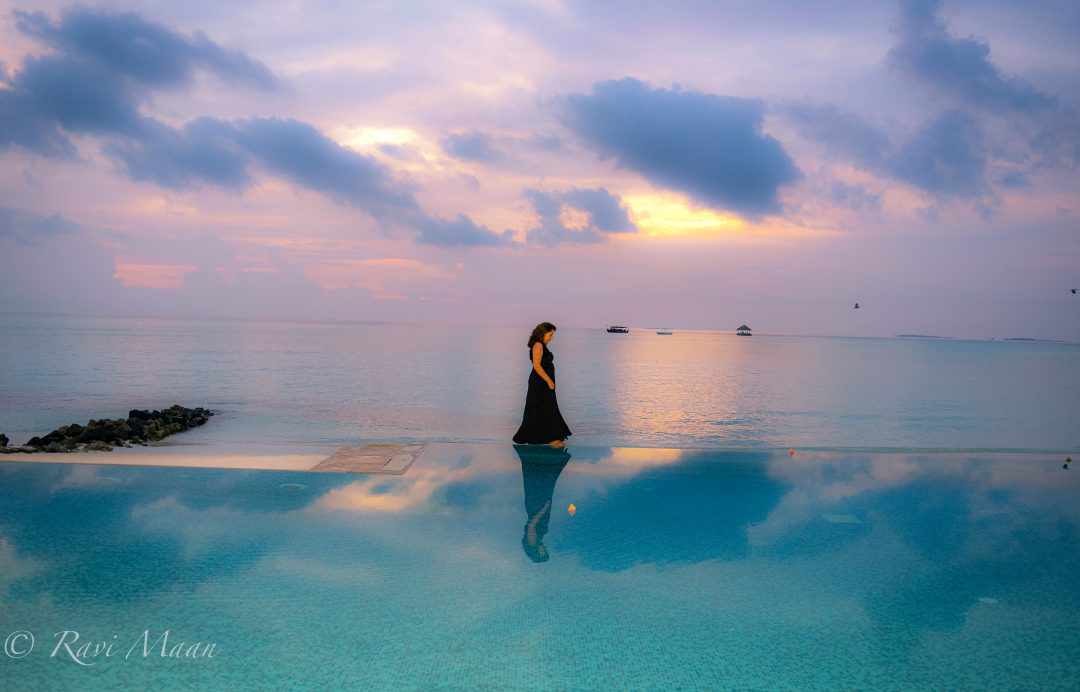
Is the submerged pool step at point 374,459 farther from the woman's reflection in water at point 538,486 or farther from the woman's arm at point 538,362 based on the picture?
the woman's arm at point 538,362

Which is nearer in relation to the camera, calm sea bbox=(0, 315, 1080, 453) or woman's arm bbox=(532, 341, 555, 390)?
woman's arm bbox=(532, 341, 555, 390)

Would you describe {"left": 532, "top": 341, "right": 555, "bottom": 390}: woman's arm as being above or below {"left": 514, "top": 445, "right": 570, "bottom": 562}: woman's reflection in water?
above

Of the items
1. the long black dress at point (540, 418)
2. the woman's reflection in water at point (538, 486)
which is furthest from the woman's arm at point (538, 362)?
the woman's reflection in water at point (538, 486)

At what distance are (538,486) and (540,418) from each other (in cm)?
290

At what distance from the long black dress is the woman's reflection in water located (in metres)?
0.18

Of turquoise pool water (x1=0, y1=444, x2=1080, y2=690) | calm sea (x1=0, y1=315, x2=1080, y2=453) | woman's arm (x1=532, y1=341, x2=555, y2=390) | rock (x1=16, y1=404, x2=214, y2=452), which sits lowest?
calm sea (x1=0, y1=315, x2=1080, y2=453)

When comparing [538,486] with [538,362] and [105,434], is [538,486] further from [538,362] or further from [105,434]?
[105,434]

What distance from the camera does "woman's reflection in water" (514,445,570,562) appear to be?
6590mm

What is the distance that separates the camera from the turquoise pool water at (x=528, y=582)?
4273 mm

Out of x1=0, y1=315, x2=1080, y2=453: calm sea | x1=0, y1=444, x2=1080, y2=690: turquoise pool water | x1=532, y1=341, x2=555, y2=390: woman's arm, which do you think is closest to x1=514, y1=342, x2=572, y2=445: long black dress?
x1=532, y1=341, x2=555, y2=390: woman's arm

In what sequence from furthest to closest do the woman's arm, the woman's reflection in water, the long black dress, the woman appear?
1. the long black dress
2. the woman
3. the woman's arm
4. the woman's reflection in water

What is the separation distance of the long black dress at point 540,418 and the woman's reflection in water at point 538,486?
0.18 metres

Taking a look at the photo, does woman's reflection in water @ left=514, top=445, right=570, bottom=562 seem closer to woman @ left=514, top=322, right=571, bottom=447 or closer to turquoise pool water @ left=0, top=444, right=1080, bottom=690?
turquoise pool water @ left=0, top=444, right=1080, bottom=690

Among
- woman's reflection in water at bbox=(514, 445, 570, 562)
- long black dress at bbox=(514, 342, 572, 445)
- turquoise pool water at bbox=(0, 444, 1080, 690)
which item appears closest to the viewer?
turquoise pool water at bbox=(0, 444, 1080, 690)
